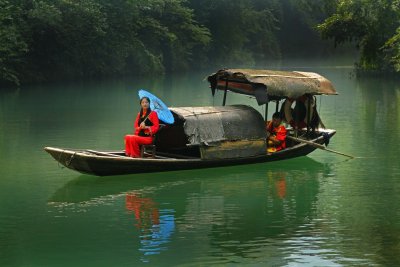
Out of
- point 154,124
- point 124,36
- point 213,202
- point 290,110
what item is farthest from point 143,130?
point 124,36

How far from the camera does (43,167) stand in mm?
17547

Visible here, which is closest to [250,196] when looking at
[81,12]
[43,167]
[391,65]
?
[43,167]

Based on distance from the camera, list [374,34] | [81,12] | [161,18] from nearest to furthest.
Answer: [374,34] < [81,12] < [161,18]

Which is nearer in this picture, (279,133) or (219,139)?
(219,139)

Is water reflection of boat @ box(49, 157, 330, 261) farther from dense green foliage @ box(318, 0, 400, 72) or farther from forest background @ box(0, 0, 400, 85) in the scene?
dense green foliage @ box(318, 0, 400, 72)

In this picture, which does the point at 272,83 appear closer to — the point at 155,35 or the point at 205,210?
the point at 205,210

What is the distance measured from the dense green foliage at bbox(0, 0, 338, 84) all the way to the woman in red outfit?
77.3ft

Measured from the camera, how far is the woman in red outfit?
15812 millimetres

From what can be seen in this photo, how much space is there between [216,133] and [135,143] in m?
1.65

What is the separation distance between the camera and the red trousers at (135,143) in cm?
1582

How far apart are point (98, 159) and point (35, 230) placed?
3161 millimetres

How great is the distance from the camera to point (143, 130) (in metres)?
15.9

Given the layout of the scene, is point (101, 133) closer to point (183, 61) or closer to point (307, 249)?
point (307, 249)

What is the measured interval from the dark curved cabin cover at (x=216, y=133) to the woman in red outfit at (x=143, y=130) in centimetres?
77
